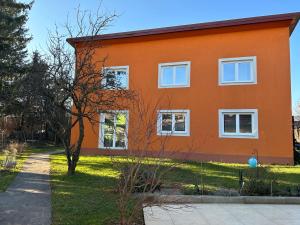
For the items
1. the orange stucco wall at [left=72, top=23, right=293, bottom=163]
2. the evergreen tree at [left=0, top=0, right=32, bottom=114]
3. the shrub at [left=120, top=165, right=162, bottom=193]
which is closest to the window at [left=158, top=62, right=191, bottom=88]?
the orange stucco wall at [left=72, top=23, right=293, bottom=163]

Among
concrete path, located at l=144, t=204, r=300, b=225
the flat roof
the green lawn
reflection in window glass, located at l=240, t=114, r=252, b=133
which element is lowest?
concrete path, located at l=144, t=204, r=300, b=225

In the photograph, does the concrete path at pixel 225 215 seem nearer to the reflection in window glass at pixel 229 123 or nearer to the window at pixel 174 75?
the reflection in window glass at pixel 229 123

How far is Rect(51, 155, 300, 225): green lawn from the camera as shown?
5871mm

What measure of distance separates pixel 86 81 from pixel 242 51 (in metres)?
9.19

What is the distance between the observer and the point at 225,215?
601 centimetres

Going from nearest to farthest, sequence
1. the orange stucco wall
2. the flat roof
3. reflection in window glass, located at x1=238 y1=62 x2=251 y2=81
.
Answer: the flat roof, the orange stucco wall, reflection in window glass, located at x1=238 y1=62 x2=251 y2=81

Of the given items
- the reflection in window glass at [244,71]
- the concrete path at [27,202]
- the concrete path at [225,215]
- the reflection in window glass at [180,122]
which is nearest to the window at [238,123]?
the reflection in window glass at [244,71]

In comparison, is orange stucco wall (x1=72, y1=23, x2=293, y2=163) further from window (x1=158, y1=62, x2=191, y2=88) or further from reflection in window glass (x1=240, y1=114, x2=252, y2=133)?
reflection in window glass (x1=240, y1=114, x2=252, y2=133)

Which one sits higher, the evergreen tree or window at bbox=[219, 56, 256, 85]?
the evergreen tree

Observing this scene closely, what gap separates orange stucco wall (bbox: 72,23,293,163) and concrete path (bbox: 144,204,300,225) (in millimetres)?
8917

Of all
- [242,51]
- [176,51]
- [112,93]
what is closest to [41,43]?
[112,93]

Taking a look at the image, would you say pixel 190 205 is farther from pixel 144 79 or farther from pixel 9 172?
pixel 144 79

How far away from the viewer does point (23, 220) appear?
555 centimetres

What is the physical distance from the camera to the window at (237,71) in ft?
52.0
